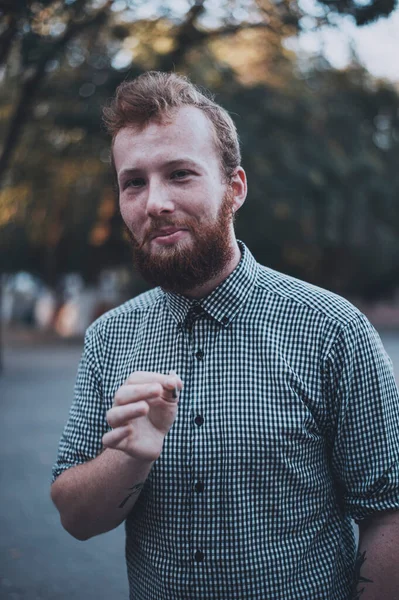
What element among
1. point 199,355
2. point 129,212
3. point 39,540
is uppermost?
point 129,212

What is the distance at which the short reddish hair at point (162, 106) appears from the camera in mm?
1825

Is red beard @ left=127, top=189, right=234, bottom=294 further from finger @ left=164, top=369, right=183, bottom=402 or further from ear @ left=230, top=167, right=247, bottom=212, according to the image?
finger @ left=164, top=369, right=183, bottom=402

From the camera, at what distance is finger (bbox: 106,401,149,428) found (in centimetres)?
148

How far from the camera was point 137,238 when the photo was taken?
1925 mm

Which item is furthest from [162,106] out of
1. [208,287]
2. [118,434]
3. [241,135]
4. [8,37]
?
[241,135]

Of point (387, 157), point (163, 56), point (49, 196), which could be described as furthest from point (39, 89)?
point (387, 157)

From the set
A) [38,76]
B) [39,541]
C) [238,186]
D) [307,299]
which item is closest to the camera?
[307,299]

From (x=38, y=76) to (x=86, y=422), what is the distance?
9.94 meters

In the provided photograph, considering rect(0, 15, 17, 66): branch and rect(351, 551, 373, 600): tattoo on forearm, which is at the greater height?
rect(0, 15, 17, 66): branch

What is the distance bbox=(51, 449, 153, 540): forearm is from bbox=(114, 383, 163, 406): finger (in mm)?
215

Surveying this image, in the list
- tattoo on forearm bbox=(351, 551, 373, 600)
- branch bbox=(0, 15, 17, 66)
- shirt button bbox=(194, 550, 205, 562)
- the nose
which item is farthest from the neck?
branch bbox=(0, 15, 17, 66)

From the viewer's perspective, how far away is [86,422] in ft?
6.29

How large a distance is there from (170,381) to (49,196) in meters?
17.3

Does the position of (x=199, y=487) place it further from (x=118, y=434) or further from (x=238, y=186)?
(x=238, y=186)
